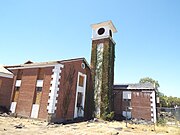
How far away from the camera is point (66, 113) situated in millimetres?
16453

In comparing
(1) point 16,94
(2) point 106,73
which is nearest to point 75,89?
(2) point 106,73

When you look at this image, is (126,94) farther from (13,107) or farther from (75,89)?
(13,107)

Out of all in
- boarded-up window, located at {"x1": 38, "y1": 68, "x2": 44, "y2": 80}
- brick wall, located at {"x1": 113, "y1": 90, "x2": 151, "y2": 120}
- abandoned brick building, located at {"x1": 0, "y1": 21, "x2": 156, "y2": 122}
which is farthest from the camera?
brick wall, located at {"x1": 113, "y1": 90, "x2": 151, "y2": 120}

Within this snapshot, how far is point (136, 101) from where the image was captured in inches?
836

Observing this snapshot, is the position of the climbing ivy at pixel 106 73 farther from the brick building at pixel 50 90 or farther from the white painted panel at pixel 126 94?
the white painted panel at pixel 126 94

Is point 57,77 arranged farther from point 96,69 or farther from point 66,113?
point 96,69

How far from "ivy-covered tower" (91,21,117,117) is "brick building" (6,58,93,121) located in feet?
6.42

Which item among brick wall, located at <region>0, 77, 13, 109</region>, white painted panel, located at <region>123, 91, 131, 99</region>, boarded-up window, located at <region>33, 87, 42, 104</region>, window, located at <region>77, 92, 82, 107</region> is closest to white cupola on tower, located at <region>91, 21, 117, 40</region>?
white painted panel, located at <region>123, 91, 131, 99</region>

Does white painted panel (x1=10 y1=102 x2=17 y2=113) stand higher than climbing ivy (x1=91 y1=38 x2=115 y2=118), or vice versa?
climbing ivy (x1=91 y1=38 x2=115 y2=118)

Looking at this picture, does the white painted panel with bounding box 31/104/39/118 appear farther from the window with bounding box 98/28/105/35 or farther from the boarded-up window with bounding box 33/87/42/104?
the window with bounding box 98/28/105/35

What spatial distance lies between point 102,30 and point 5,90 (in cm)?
1528

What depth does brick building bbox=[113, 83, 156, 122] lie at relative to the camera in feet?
66.4

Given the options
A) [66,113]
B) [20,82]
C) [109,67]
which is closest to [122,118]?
[109,67]

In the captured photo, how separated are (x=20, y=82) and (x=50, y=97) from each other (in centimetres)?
555
